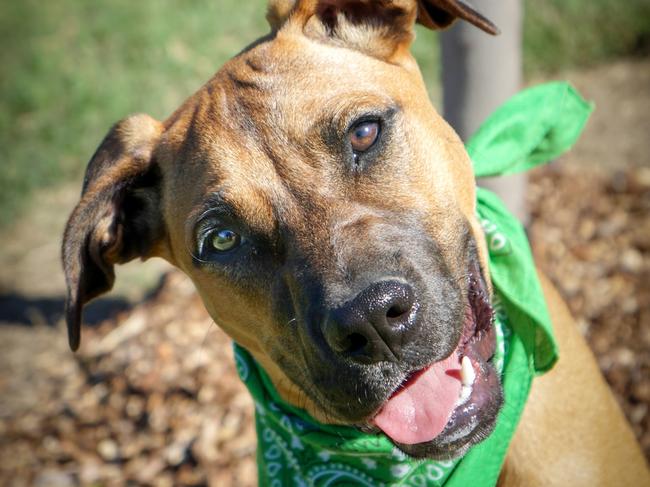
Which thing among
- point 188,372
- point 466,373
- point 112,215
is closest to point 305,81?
point 112,215

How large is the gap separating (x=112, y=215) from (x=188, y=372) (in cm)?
227

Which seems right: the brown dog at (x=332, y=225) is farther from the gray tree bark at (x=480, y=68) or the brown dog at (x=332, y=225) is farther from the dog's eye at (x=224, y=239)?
the gray tree bark at (x=480, y=68)

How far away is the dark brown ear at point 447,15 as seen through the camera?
3104 mm

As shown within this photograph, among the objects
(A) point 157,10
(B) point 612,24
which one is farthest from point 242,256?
(A) point 157,10

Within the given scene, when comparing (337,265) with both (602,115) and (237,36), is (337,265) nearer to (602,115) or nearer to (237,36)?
(602,115)

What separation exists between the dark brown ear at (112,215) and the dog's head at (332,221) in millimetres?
11

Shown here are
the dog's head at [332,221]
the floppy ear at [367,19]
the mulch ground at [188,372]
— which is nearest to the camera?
the dog's head at [332,221]

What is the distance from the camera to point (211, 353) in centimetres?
545

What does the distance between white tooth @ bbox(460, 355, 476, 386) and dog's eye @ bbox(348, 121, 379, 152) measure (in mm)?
974

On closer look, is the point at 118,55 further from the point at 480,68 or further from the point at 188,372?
the point at 480,68

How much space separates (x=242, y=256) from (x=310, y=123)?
2.08 feet

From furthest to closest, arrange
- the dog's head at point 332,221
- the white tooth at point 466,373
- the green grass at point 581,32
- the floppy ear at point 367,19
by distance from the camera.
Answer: the green grass at point 581,32
the floppy ear at point 367,19
the white tooth at point 466,373
the dog's head at point 332,221

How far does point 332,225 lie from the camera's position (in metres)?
2.72

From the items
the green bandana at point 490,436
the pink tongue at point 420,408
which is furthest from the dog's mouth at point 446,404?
the green bandana at point 490,436
